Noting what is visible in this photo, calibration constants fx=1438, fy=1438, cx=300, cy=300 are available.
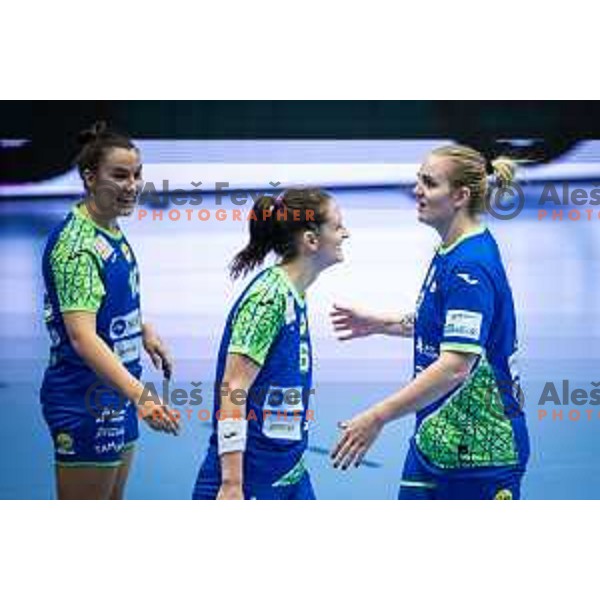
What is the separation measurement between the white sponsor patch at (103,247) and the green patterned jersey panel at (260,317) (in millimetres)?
492

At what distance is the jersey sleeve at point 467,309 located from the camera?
4.86 metres

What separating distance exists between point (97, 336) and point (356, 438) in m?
0.96

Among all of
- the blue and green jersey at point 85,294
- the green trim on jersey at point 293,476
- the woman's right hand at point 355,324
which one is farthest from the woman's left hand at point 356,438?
the blue and green jersey at point 85,294

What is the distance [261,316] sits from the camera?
4.92 m

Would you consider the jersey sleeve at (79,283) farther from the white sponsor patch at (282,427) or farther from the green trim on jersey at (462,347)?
the green trim on jersey at (462,347)

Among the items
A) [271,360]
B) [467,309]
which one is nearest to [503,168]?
[467,309]

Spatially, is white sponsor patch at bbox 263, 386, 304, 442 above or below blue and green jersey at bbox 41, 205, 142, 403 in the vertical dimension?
below

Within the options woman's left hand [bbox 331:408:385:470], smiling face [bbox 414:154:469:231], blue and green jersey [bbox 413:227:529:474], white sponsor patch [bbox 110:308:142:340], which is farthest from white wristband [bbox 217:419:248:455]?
smiling face [bbox 414:154:469:231]

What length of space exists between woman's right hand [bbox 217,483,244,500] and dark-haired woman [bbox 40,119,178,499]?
0.29m

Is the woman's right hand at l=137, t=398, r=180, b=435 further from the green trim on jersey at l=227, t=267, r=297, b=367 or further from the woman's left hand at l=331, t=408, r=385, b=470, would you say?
the woman's left hand at l=331, t=408, r=385, b=470

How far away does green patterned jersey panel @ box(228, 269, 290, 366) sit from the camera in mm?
4902

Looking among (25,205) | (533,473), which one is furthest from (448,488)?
(25,205)

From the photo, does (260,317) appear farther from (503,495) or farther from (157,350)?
(503,495)

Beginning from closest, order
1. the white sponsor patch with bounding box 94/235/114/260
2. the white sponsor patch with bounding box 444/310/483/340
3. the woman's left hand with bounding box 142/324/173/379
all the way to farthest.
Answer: the white sponsor patch with bounding box 444/310/483/340 → the white sponsor patch with bounding box 94/235/114/260 → the woman's left hand with bounding box 142/324/173/379
